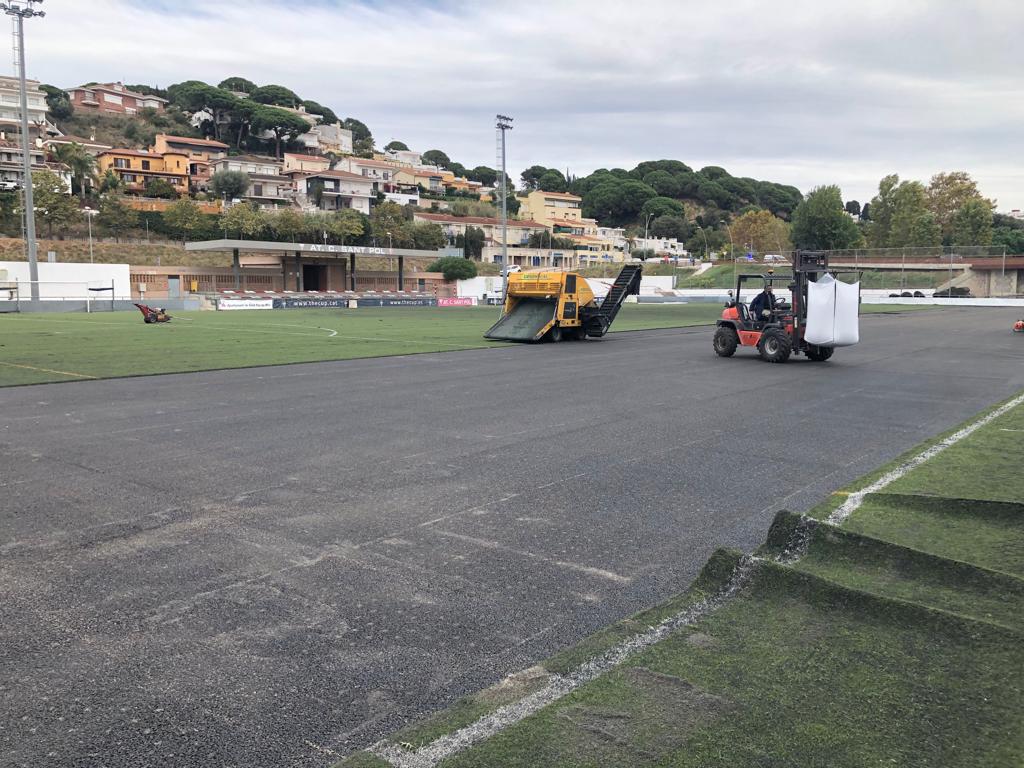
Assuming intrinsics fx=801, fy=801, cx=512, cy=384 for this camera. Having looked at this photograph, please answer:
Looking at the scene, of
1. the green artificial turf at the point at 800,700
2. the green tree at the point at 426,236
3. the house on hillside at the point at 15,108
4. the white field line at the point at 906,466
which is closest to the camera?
the green artificial turf at the point at 800,700

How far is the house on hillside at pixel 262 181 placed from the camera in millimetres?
106400

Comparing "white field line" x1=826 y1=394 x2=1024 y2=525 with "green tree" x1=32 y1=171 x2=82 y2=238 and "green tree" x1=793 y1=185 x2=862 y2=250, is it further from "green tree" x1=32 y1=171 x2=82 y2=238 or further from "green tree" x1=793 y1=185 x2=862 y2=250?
"green tree" x1=793 y1=185 x2=862 y2=250

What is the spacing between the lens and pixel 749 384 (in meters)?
14.7

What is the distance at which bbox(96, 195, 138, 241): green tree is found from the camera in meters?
74.6

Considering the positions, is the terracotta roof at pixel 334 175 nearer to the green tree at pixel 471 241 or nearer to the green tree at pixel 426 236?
the green tree at pixel 471 241

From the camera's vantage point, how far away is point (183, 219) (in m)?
78.6

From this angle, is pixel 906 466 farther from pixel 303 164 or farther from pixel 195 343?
pixel 303 164

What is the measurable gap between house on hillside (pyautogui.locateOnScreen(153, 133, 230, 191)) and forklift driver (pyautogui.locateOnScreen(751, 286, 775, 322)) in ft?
336

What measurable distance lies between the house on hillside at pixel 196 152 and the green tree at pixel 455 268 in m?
45.0

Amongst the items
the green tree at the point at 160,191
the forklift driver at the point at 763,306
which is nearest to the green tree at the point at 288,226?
the green tree at the point at 160,191

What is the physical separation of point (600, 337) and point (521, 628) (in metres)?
22.5

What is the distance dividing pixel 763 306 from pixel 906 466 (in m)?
12.5

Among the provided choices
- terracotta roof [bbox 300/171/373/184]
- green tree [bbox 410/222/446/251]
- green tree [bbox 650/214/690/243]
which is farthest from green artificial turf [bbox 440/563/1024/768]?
green tree [bbox 650/214/690/243]

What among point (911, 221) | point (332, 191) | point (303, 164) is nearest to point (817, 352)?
point (911, 221)
